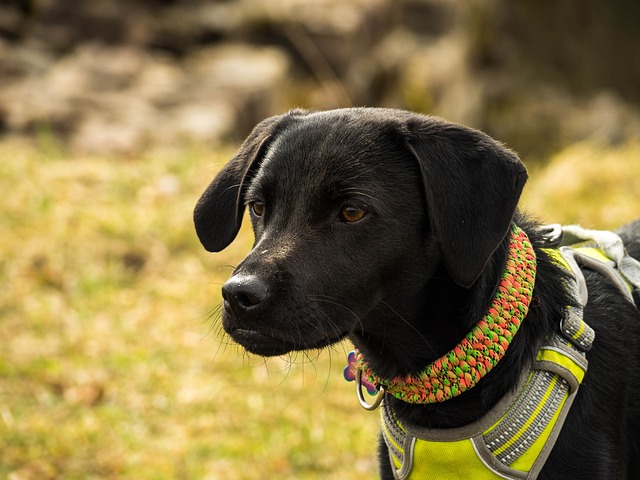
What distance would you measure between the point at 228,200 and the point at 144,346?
2.76m

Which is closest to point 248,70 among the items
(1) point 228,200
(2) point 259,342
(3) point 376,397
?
(1) point 228,200

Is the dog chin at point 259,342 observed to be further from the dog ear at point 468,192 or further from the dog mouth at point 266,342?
the dog ear at point 468,192

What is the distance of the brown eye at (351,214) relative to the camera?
248 cm

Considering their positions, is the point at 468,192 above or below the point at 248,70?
above

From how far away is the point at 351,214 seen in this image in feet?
8.19

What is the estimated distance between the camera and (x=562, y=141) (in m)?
12.3

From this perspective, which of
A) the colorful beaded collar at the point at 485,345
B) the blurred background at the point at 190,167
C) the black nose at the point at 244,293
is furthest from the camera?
the blurred background at the point at 190,167

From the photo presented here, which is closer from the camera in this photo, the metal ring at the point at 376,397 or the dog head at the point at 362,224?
the dog head at the point at 362,224

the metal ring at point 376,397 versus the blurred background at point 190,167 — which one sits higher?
the metal ring at point 376,397

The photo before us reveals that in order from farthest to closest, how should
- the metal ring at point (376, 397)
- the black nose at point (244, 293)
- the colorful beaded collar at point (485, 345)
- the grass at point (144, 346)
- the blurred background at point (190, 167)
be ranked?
the blurred background at point (190, 167) → the grass at point (144, 346) → the metal ring at point (376, 397) → the colorful beaded collar at point (485, 345) → the black nose at point (244, 293)

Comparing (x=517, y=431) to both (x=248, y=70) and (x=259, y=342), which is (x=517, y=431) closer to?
(x=259, y=342)

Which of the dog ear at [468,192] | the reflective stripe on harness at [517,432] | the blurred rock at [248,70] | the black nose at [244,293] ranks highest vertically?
the dog ear at [468,192]

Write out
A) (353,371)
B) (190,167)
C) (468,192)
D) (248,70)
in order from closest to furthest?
1. (468,192)
2. (353,371)
3. (190,167)
4. (248,70)

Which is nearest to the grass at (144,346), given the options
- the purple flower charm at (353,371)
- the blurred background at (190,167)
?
the blurred background at (190,167)
